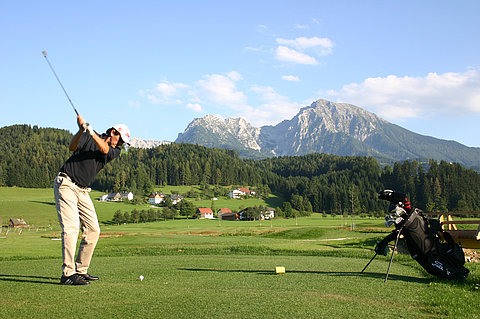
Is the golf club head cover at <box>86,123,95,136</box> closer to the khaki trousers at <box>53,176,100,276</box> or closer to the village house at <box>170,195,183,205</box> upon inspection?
the khaki trousers at <box>53,176,100,276</box>

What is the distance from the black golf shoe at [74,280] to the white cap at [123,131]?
9.32 ft

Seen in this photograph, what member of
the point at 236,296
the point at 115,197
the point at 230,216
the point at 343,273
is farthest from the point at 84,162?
the point at 115,197

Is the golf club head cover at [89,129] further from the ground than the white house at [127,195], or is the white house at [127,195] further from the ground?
the golf club head cover at [89,129]

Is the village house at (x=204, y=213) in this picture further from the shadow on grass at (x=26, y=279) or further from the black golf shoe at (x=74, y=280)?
the black golf shoe at (x=74, y=280)

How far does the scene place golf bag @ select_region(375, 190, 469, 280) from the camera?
809cm

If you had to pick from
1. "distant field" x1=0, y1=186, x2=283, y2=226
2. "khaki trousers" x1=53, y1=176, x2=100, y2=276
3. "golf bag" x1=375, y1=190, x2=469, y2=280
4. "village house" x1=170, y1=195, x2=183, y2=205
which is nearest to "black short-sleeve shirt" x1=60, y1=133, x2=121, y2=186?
"khaki trousers" x1=53, y1=176, x2=100, y2=276

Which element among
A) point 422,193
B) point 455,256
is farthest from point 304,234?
point 422,193

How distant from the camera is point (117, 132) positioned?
818 cm

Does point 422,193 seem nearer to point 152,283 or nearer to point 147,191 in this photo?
point 147,191

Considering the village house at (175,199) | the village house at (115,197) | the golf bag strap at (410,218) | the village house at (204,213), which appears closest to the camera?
the golf bag strap at (410,218)

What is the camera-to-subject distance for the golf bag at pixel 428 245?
809 centimetres

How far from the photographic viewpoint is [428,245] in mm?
8070

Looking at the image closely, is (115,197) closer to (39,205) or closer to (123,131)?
(39,205)

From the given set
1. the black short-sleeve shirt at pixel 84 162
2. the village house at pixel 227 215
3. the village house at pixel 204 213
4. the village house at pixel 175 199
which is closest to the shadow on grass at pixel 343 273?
the black short-sleeve shirt at pixel 84 162
